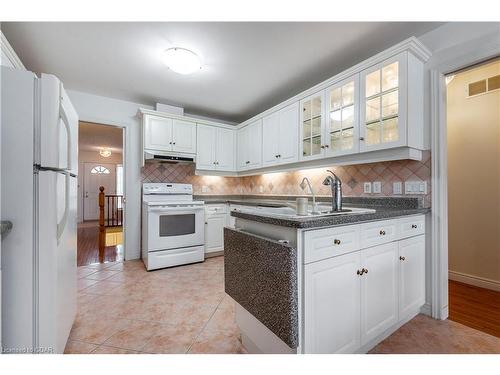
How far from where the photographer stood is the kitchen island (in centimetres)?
111

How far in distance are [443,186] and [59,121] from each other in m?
2.66

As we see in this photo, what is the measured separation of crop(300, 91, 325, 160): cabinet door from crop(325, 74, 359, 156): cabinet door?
0.29ft

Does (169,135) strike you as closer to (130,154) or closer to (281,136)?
(130,154)

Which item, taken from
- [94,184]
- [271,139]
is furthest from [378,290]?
[94,184]

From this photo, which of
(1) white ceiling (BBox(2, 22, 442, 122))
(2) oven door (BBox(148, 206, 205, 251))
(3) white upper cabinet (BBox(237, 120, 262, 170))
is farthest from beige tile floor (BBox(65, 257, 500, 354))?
(1) white ceiling (BBox(2, 22, 442, 122))

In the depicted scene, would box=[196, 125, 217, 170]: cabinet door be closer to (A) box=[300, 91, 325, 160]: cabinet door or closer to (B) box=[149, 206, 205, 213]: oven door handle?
(B) box=[149, 206, 205, 213]: oven door handle

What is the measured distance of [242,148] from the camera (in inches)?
156

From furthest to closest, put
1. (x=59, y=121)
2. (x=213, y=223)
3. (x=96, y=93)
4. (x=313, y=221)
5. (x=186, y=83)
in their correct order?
1. (x=213, y=223)
2. (x=96, y=93)
3. (x=186, y=83)
4. (x=59, y=121)
5. (x=313, y=221)

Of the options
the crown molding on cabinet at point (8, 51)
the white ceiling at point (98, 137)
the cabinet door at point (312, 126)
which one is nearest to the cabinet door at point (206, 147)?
the cabinet door at point (312, 126)

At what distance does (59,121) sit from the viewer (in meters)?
1.28

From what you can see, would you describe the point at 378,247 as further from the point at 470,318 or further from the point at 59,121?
the point at 59,121

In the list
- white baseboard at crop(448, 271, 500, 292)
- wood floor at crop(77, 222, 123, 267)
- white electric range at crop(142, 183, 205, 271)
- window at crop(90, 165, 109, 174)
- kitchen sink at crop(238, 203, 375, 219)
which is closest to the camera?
kitchen sink at crop(238, 203, 375, 219)

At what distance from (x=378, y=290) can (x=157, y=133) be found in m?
3.20
